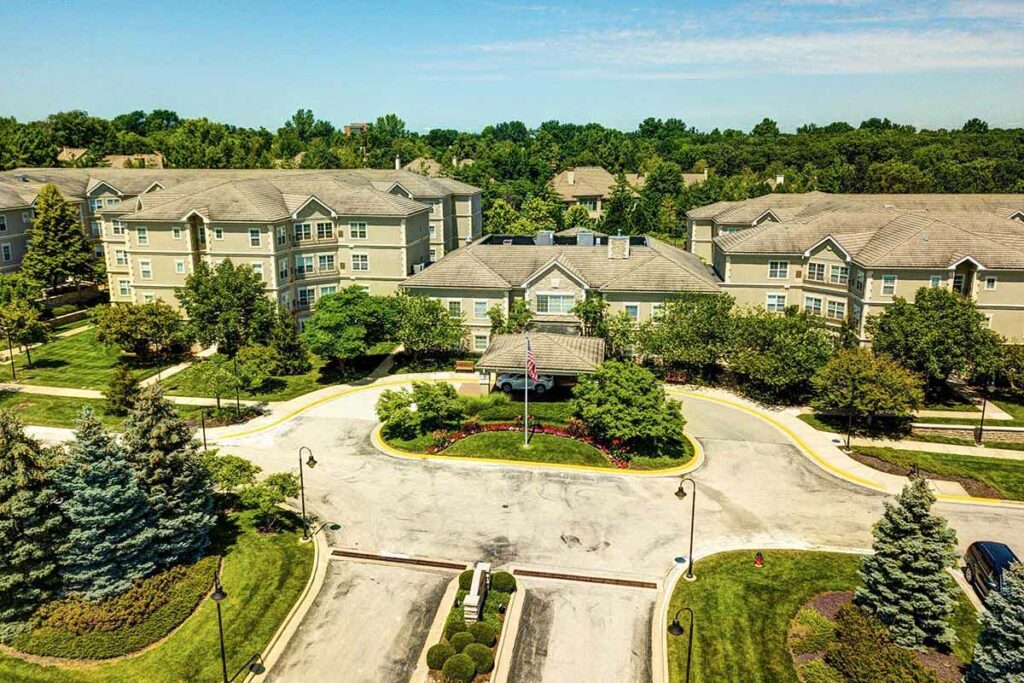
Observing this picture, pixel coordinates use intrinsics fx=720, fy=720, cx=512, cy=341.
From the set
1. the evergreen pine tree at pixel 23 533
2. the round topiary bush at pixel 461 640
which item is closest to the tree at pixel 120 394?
A: the evergreen pine tree at pixel 23 533

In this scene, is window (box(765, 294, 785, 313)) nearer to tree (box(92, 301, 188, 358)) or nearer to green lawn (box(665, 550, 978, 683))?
green lawn (box(665, 550, 978, 683))

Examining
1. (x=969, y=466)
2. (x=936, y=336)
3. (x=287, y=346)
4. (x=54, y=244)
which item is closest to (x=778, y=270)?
(x=936, y=336)

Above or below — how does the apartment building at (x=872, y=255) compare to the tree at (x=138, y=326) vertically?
above

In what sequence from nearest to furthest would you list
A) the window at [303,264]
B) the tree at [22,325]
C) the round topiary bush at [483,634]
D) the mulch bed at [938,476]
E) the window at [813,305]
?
the round topiary bush at [483,634] → the mulch bed at [938,476] → the tree at [22,325] → the window at [813,305] → the window at [303,264]

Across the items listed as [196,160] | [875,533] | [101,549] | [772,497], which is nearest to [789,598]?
[875,533]

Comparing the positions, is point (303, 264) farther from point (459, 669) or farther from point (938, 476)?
point (938, 476)

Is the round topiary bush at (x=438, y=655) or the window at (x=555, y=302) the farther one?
the window at (x=555, y=302)

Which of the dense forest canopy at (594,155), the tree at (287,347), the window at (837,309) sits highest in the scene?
the dense forest canopy at (594,155)

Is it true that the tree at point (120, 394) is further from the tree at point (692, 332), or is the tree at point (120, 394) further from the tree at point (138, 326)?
the tree at point (692, 332)
